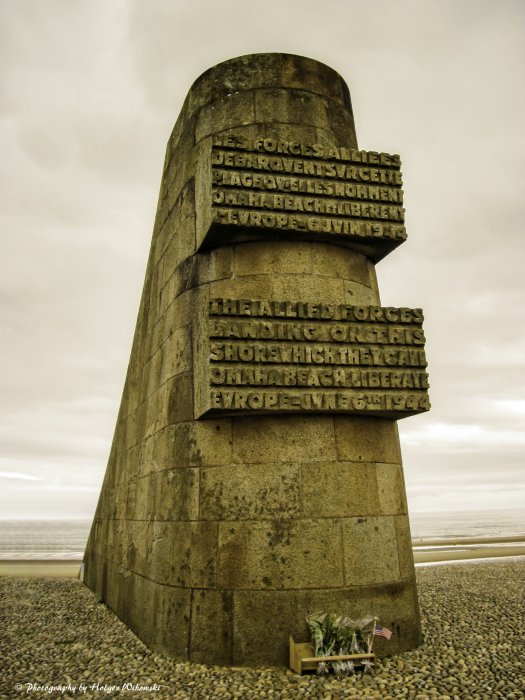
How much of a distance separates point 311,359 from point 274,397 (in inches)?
28.6

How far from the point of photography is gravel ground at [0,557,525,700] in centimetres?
509

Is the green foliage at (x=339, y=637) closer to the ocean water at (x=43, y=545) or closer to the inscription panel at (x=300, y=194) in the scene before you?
the inscription panel at (x=300, y=194)

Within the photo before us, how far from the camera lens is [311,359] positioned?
6590 mm

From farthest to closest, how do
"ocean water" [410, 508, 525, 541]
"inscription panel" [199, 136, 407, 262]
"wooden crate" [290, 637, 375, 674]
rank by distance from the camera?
1. "ocean water" [410, 508, 525, 541]
2. "inscription panel" [199, 136, 407, 262]
3. "wooden crate" [290, 637, 375, 674]

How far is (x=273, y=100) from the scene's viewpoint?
27.3 ft

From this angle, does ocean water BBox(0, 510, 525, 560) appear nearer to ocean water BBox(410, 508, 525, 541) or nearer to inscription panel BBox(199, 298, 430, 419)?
ocean water BBox(410, 508, 525, 541)

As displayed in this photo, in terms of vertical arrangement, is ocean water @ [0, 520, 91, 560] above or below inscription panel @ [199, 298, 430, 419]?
below

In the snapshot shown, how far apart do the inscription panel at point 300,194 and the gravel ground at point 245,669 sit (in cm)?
557

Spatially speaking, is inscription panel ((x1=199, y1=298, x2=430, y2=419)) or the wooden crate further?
inscription panel ((x1=199, y1=298, x2=430, y2=419))

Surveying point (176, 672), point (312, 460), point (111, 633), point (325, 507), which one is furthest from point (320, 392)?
point (111, 633)

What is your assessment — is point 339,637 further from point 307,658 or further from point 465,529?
point 465,529

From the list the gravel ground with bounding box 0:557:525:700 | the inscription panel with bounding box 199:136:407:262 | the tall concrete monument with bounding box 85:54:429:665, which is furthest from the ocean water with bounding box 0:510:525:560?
the inscription panel with bounding box 199:136:407:262

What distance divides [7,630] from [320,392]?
21.8 ft

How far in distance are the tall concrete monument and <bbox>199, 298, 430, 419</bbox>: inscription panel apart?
2 cm
